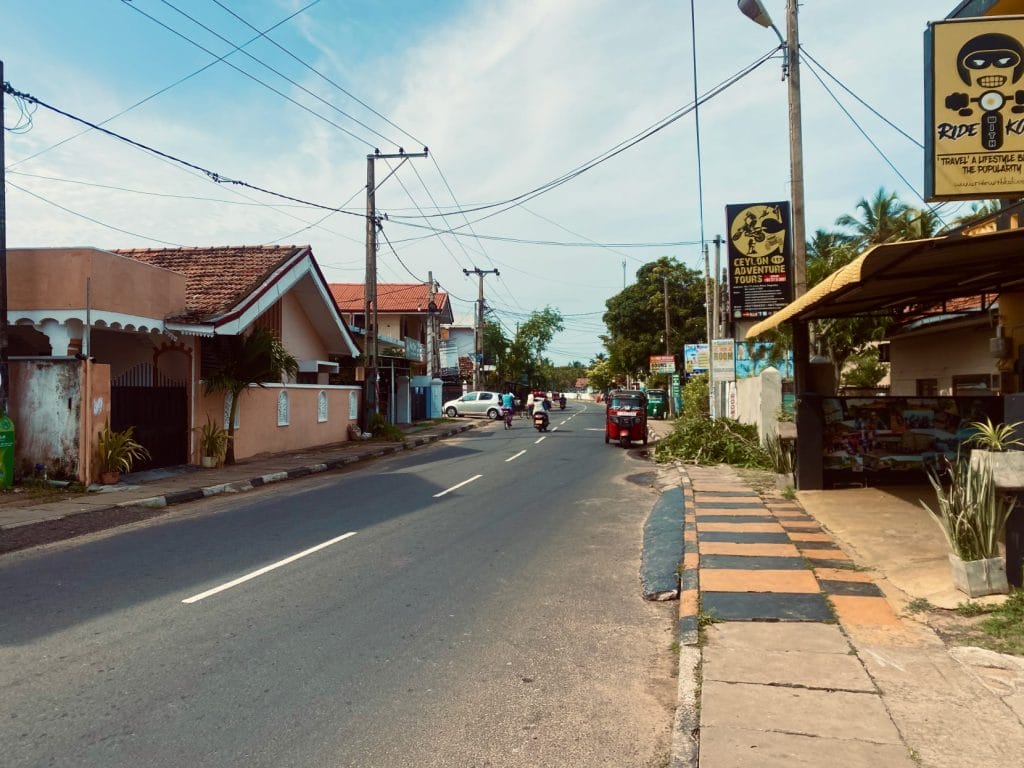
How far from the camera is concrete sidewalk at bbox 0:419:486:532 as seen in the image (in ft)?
36.0

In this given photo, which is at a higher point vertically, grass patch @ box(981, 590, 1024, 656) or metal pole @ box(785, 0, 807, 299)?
metal pole @ box(785, 0, 807, 299)

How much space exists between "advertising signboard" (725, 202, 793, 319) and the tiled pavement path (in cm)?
826

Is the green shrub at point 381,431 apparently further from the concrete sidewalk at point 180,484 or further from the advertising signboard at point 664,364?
the advertising signboard at point 664,364

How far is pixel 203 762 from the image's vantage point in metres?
3.53

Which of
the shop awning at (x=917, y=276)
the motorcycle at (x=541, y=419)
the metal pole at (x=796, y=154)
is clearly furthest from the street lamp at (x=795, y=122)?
the motorcycle at (x=541, y=419)

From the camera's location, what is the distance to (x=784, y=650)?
4844 millimetres

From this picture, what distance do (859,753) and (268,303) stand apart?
55.2 feet

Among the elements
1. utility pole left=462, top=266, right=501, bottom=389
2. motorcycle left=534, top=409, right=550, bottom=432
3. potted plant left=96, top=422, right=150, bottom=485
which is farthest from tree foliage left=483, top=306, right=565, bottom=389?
potted plant left=96, top=422, right=150, bottom=485

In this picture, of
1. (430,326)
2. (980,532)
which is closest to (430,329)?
(430,326)

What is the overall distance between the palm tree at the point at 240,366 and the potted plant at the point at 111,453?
3.33 metres

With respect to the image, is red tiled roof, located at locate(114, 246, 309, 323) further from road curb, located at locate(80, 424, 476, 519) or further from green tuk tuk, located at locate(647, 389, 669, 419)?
green tuk tuk, located at locate(647, 389, 669, 419)

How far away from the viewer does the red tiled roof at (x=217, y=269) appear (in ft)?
55.0

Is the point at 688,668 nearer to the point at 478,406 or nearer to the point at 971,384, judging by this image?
the point at 971,384

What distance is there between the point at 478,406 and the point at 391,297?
8.40m
